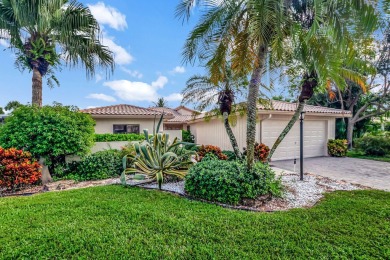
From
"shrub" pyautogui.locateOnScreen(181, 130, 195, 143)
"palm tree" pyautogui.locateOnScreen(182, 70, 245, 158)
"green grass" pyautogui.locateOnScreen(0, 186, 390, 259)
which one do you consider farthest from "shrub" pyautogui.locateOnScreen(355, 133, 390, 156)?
"shrub" pyautogui.locateOnScreen(181, 130, 195, 143)

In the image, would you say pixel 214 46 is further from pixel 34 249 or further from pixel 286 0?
pixel 34 249

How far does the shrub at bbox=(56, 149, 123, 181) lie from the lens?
8.00 metres

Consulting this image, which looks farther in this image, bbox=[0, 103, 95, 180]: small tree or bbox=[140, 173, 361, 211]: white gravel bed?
bbox=[0, 103, 95, 180]: small tree

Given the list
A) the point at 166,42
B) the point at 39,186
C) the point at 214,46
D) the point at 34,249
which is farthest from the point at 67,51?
the point at 34,249

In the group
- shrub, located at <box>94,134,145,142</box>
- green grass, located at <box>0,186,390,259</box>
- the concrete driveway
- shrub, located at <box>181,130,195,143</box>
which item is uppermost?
shrub, located at <box>94,134,145,142</box>

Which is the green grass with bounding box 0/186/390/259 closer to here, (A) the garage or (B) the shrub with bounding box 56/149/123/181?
(B) the shrub with bounding box 56/149/123/181

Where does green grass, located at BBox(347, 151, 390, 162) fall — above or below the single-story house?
below

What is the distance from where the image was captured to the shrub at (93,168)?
7996 mm

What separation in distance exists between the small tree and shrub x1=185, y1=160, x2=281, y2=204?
16.2 feet

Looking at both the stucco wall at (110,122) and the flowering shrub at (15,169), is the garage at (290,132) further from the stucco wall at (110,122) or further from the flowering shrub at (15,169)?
the flowering shrub at (15,169)

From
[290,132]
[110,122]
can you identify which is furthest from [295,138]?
[110,122]

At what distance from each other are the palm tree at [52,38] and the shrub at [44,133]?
6.13ft

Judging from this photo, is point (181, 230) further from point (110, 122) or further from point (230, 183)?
point (110, 122)

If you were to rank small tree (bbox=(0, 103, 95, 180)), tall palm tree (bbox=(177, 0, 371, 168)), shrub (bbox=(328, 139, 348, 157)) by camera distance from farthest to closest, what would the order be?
1. shrub (bbox=(328, 139, 348, 157))
2. small tree (bbox=(0, 103, 95, 180))
3. tall palm tree (bbox=(177, 0, 371, 168))
